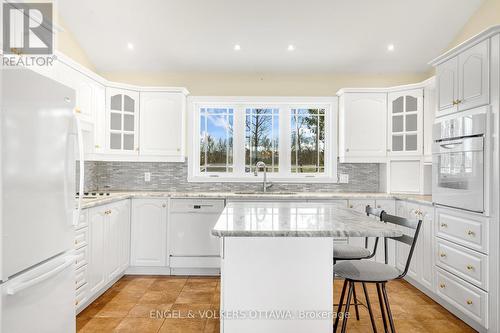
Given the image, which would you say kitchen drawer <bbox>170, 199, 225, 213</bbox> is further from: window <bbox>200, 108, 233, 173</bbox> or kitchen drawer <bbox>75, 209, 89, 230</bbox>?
kitchen drawer <bbox>75, 209, 89, 230</bbox>

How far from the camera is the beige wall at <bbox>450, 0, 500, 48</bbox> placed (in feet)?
10.5

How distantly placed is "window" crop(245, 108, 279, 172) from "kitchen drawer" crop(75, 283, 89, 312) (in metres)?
2.41

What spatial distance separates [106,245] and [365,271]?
2.42 m

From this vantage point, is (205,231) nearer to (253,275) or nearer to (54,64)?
(253,275)

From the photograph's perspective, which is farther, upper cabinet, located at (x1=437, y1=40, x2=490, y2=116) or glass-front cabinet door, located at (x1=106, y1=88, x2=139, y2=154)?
glass-front cabinet door, located at (x1=106, y1=88, x2=139, y2=154)

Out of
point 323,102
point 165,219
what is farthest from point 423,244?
point 165,219

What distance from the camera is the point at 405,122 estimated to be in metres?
3.88

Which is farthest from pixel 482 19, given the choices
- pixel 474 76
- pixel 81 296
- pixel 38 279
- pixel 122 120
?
pixel 81 296

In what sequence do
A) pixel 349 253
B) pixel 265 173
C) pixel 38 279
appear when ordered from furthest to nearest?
1. pixel 265 173
2. pixel 349 253
3. pixel 38 279

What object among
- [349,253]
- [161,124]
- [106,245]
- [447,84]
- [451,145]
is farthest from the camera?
[161,124]

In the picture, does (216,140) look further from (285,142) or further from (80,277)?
(80,277)

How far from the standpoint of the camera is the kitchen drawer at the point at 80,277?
2.56 m

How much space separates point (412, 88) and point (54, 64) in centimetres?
388

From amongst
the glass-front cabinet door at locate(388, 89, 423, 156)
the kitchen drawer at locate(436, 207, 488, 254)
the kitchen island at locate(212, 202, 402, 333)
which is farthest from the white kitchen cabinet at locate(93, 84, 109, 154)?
the kitchen drawer at locate(436, 207, 488, 254)
